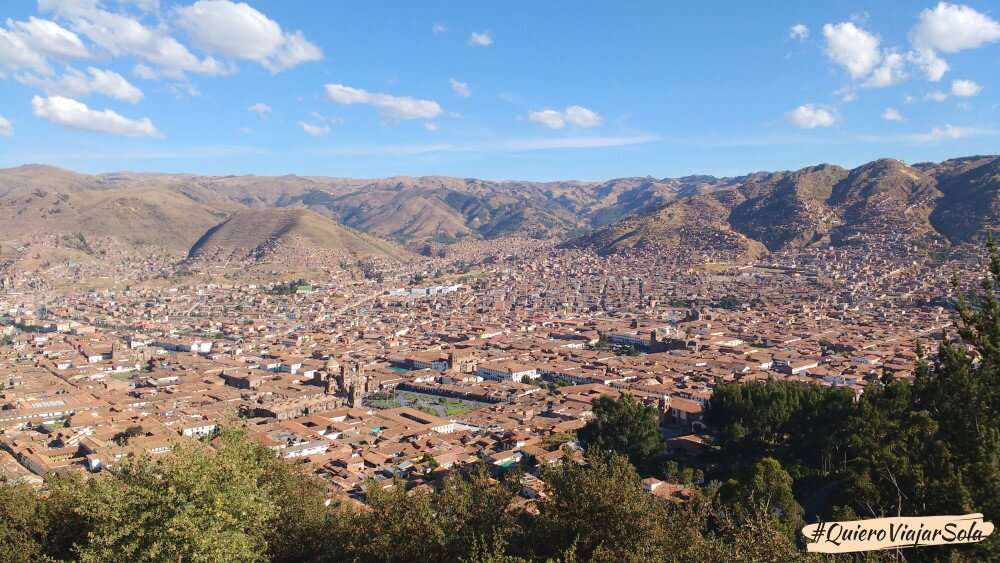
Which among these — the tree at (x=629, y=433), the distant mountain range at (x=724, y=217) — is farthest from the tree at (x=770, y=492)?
the distant mountain range at (x=724, y=217)

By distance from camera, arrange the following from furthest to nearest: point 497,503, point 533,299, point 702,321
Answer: point 533,299 < point 702,321 < point 497,503

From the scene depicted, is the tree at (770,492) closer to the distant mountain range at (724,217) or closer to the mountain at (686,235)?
the mountain at (686,235)

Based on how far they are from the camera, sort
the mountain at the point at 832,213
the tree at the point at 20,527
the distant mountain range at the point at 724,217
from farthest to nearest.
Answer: the distant mountain range at the point at 724,217
the mountain at the point at 832,213
the tree at the point at 20,527

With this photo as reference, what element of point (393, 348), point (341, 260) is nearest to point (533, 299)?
point (393, 348)

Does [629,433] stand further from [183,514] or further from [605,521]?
[183,514]

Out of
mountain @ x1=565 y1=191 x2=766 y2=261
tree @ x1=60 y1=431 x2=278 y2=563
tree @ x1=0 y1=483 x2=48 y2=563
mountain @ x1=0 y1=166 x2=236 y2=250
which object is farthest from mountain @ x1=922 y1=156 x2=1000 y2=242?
mountain @ x1=0 y1=166 x2=236 y2=250

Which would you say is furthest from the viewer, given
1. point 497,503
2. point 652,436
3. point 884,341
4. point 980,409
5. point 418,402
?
point 884,341

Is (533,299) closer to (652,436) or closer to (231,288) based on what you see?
(231,288)
